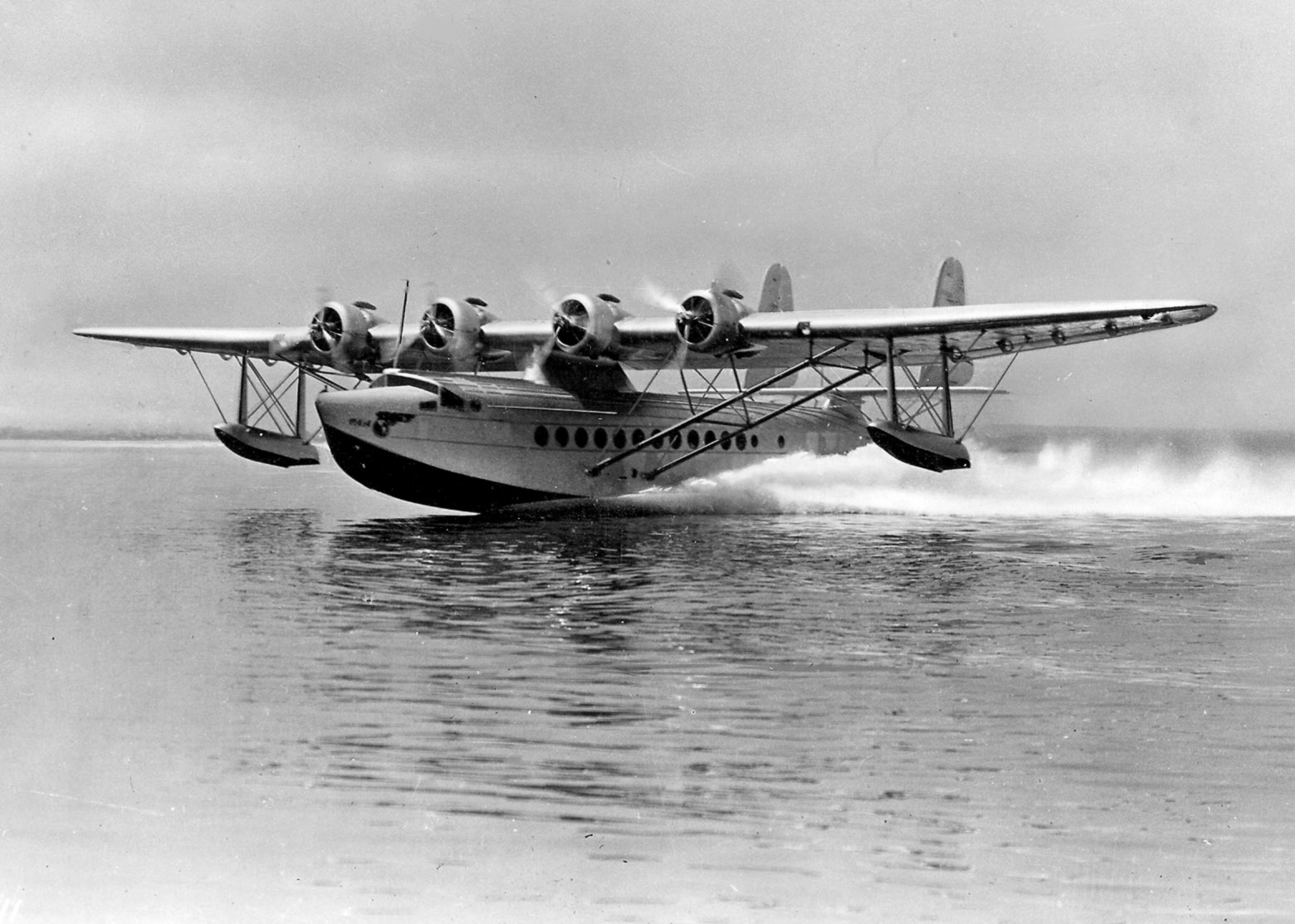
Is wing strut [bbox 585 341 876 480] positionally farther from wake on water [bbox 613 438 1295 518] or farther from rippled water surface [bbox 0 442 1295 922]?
rippled water surface [bbox 0 442 1295 922]

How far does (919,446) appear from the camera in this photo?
21.3m

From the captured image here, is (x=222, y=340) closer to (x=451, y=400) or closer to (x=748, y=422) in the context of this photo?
(x=451, y=400)

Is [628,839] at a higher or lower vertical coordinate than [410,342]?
lower

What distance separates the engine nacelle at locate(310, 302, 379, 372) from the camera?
86.0ft

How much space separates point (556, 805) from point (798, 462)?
24.9 metres

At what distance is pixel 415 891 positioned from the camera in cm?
534

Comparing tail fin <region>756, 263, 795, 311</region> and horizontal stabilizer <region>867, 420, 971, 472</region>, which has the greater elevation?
tail fin <region>756, 263, 795, 311</region>

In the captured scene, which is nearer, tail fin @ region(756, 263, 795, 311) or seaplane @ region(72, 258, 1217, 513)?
seaplane @ region(72, 258, 1217, 513)

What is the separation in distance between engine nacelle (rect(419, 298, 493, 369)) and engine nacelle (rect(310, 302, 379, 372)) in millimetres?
1959

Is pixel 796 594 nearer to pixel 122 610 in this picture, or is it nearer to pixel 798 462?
pixel 122 610

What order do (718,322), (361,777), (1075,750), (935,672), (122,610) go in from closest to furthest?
(361,777)
(1075,750)
(935,672)
(122,610)
(718,322)

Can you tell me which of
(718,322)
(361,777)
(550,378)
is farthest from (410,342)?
(361,777)

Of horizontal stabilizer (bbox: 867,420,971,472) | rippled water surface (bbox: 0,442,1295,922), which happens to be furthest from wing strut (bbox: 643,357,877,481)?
rippled water surface (bbox: 0,442,1295,922)

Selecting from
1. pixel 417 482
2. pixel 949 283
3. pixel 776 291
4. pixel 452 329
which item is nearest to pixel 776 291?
pixel 776 291
